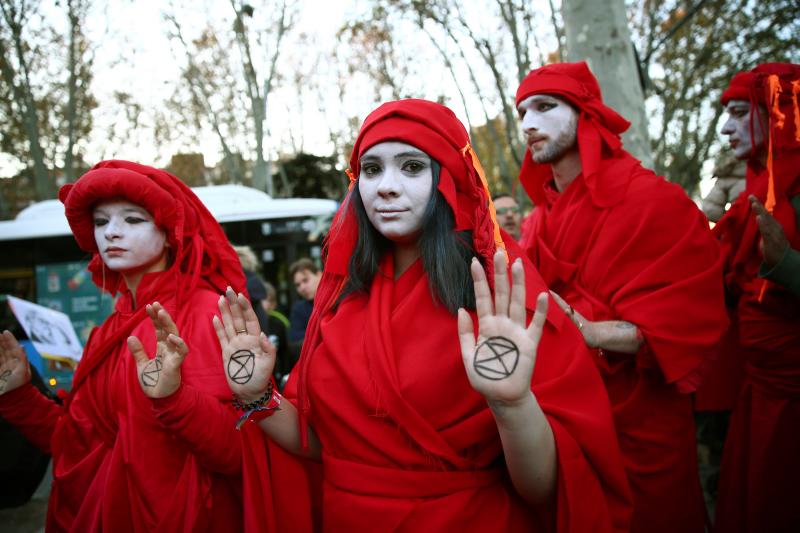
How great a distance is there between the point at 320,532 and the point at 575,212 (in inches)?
69.5

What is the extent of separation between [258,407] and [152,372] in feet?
1.26

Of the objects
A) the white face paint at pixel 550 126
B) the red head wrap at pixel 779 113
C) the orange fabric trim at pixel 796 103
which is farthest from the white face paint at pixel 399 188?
the orange fabric trim at pixel 796 103

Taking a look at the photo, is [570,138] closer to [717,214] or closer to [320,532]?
[320,532]

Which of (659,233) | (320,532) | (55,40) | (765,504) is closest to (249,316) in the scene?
(320,532)

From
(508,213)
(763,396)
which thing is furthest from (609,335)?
(508,213)

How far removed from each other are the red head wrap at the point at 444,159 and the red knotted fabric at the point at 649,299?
0.93 meters

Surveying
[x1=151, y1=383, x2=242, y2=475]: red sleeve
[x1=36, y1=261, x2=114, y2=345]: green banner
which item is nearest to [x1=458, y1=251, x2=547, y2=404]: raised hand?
[x1=151, y1=383, x2=242, y2=475]: red sleeve

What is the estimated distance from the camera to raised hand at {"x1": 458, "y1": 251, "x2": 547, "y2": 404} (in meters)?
1.41

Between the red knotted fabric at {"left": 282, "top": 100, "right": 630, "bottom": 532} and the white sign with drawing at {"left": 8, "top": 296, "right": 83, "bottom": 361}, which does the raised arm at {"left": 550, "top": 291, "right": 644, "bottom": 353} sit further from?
the white sign with drawing at {"left": 8, "top": 296, "right": 83, "bottom": 361}

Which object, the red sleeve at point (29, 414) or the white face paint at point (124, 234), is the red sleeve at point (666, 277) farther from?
the red sleeve at point (29, 414)

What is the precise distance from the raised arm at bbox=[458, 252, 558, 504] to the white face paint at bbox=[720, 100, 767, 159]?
7.79 feet

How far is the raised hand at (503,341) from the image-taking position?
4.63ft

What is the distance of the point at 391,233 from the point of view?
1.79m

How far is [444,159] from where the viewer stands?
178 centimetres
